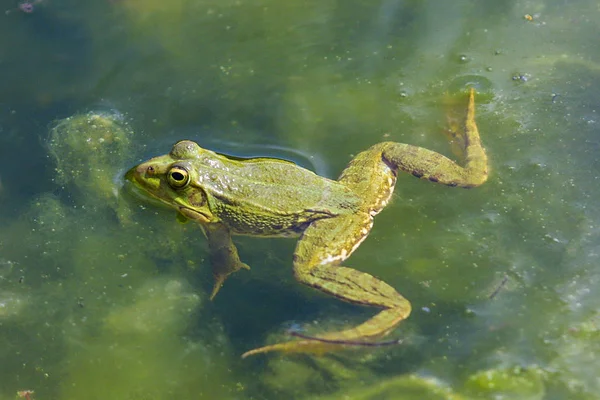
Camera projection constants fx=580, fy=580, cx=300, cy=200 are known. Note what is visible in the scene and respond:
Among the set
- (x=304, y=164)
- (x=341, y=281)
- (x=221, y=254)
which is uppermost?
(x=304, y=164)

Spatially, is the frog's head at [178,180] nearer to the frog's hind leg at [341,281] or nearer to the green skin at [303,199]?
the green skin at [303,199]

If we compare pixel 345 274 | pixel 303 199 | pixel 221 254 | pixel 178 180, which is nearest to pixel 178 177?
pixel 178 180

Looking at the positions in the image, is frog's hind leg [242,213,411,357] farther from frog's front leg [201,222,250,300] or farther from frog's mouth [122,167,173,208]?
frog's mouth [122,167,173,208]

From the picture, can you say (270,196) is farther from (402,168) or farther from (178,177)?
(402,168)

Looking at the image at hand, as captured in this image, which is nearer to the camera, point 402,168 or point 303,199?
point 303,199

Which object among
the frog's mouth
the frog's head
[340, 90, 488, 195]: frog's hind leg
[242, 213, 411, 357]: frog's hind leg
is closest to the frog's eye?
the frog's head
